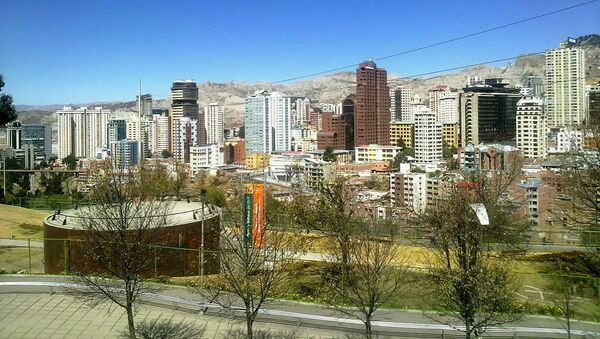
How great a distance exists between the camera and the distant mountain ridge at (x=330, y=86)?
6083 cm

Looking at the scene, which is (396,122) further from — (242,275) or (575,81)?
(242,275)

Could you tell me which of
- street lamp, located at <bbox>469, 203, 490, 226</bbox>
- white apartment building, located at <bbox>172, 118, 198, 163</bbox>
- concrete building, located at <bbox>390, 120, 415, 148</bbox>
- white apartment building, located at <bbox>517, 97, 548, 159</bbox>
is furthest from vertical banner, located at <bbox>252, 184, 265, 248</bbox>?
concrete building, located at <bbox>390, 120, 415, 148</bbox>

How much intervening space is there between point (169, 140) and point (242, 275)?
5560cm

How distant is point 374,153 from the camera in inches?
2190

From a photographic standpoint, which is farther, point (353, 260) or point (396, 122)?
point (396, 122)

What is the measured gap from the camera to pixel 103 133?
52.5 meters

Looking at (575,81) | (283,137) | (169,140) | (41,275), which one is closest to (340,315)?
(41,275)

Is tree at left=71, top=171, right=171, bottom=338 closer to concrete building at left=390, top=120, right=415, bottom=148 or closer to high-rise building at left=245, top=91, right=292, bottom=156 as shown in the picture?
high-rise building at left=245, top=91, right=292, bottom=156

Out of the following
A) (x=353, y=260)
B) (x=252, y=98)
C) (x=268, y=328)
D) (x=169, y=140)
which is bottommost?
(x=268, y=328)

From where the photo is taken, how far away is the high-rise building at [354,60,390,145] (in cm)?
6272

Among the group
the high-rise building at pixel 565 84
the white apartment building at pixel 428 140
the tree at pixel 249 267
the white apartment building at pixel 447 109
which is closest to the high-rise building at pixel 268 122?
the white apartment building at pixel 428 140

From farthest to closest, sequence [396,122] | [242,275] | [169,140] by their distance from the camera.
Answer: [396,122] → [169,140] → [242,275]

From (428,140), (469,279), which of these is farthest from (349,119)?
(469,279)

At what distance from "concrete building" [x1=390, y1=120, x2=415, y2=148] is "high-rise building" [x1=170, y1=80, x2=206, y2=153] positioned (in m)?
22.5
